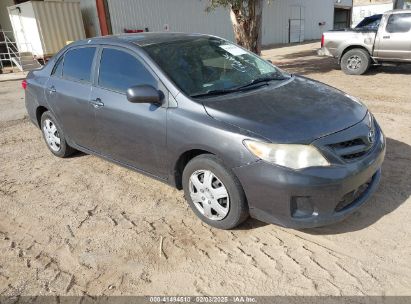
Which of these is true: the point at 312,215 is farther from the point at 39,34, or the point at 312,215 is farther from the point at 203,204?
the point at 39,34

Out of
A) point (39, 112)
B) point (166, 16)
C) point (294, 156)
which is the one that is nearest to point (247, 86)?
point (294, 156)

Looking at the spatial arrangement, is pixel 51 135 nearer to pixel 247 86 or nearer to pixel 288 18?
pixel 247 86

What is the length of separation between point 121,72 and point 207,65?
0.92m

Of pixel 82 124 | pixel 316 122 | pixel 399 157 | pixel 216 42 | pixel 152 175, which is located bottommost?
pixel 399 157

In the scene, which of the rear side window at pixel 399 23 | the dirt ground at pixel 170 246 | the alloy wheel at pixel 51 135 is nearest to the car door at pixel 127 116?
the dirt ground at pixel 170 246

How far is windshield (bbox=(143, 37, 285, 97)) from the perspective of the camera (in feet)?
11.5

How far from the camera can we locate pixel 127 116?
3.70m

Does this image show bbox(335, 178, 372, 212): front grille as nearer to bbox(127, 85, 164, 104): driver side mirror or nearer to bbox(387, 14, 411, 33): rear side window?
bbox(127, 85, 164, 104): driver side mirror

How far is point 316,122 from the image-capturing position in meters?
2.98

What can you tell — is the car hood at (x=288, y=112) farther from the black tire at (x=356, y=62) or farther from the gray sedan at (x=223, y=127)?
the black tire at (x=356, y=62)

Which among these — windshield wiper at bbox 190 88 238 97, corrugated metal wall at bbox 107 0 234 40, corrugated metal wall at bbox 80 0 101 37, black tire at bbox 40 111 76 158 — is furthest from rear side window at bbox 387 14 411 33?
corrugated metal wall at bbox 80 0 101 37

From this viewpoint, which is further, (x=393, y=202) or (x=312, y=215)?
(x=393, y=202)

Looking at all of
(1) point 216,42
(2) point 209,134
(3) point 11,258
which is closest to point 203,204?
(2) point 209,134

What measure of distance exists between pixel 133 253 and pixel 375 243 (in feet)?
6.59
